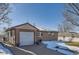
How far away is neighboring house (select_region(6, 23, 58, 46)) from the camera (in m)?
2.51

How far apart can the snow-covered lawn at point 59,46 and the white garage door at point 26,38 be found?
13 cm

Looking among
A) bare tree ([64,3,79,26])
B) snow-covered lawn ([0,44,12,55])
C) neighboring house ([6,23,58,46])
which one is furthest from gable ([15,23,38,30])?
bare tree ([64,3,79,26])

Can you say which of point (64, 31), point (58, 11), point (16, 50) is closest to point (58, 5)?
point (58, 11)

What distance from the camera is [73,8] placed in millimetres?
2482

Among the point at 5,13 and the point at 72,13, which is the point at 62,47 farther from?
the point at 5,13

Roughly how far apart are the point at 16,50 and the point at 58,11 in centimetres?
58

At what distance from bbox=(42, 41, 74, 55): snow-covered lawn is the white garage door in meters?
0.13

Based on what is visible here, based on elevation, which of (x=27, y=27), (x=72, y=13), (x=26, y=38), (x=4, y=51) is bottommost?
(x=4, y=51)

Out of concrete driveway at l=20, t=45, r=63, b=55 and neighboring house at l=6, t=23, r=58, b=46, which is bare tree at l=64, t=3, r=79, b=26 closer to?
neighboring house at l=6, t=23, r=58, b=46

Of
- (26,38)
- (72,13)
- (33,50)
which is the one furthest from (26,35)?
(72,13)

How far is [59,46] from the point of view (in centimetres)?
252

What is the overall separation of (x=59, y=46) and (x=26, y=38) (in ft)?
1.14

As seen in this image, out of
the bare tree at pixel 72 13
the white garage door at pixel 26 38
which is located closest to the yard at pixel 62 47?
the white garage door at pixel 26 38
